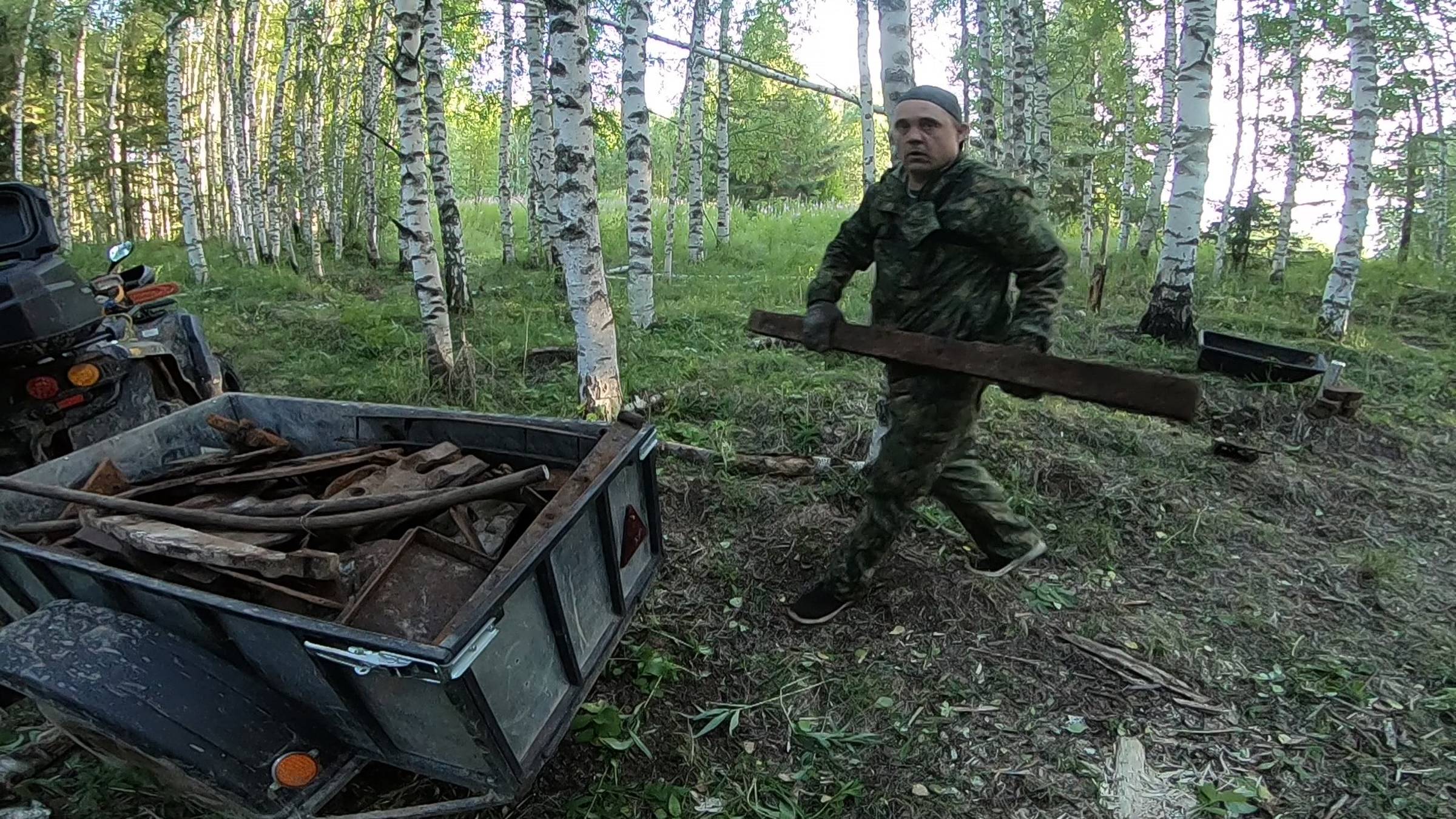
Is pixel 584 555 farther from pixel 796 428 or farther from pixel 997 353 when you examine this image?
pixel 796 428

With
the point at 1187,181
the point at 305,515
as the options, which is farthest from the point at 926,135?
the point at 1187,181

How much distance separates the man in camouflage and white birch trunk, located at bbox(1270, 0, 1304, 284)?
494 inches

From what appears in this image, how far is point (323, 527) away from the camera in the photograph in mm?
2523

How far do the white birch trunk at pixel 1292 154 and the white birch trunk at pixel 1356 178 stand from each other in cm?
422

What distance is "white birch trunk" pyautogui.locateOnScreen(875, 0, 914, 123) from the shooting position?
19.3 feet

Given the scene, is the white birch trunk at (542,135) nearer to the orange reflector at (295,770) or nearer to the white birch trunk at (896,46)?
the white birch trunk at (896,46)

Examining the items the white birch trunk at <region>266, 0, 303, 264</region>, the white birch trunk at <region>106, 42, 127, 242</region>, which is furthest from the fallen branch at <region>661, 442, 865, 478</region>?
the white birch trunk at <region>106, 42, 127, 242</region>

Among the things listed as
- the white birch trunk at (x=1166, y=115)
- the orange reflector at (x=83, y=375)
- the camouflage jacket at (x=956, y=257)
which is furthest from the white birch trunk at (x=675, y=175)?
the camouflage jacket at (x=956, y=257)

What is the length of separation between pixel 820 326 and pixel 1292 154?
1564cm

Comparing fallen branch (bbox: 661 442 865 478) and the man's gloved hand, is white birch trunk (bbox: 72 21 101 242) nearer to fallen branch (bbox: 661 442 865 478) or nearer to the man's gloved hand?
fallen branch (bbox: 661 442 865 478)

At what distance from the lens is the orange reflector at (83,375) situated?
373cm

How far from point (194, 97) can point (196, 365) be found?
73.0 feet

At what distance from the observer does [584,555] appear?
2.48m

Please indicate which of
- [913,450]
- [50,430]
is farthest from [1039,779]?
[50,430]
